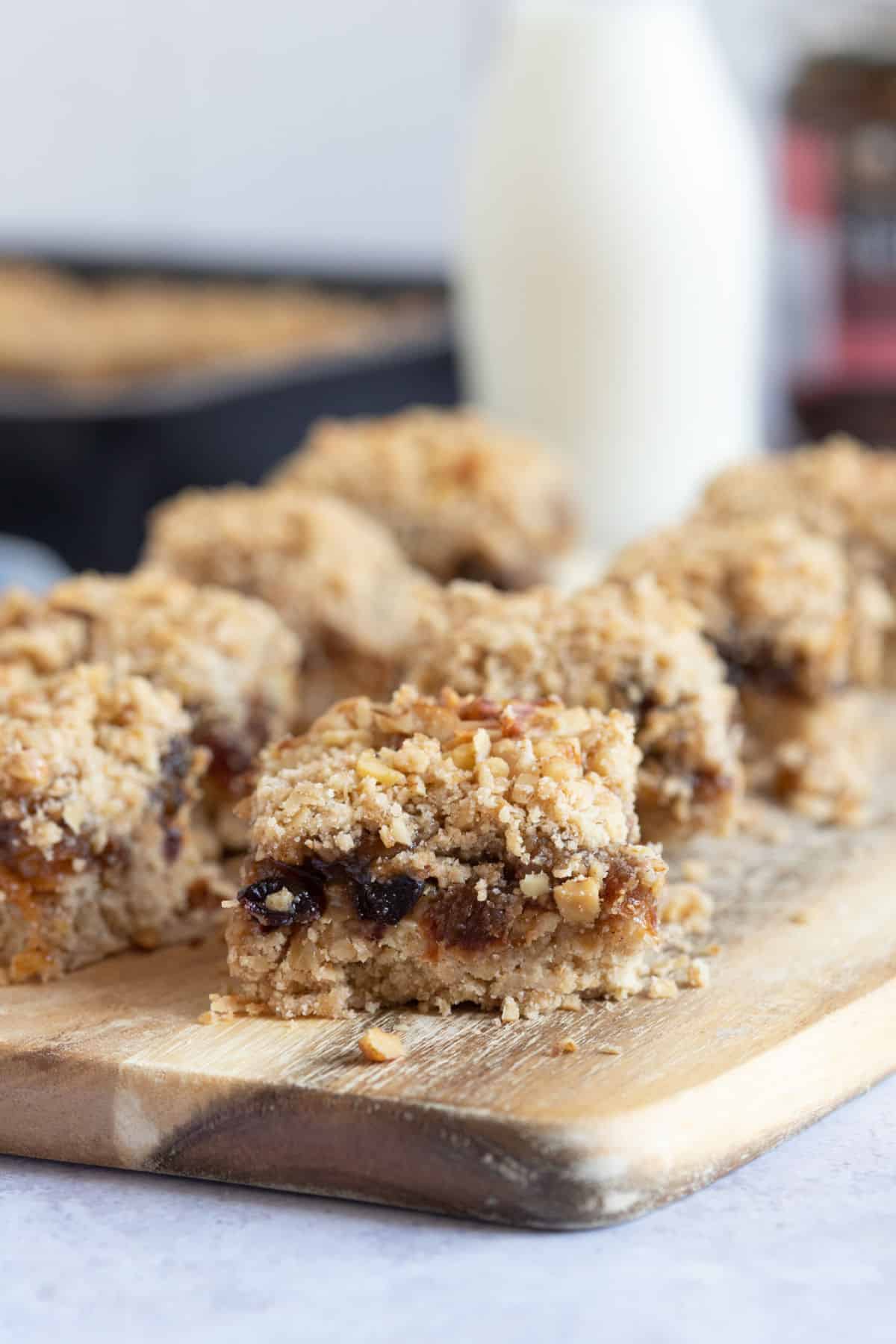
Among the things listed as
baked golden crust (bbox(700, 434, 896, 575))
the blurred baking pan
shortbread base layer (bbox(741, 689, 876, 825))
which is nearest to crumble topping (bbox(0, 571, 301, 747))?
shortbread base layer (bbox(741, 689, 876, 825))

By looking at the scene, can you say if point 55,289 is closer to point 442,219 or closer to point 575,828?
point 442,219

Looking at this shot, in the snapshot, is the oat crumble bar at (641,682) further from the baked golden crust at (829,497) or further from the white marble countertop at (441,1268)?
the baked golden crust at (829,497)

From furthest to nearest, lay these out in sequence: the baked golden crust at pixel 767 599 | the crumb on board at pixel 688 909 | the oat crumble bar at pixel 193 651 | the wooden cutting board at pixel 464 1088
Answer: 1. the baked golden crust at pixel 767 599
2. the oat crumble bar at pixel 193 651
3. the crumb on board at pixel 688 909
4. the wooden cutting board at pixel 464 1088

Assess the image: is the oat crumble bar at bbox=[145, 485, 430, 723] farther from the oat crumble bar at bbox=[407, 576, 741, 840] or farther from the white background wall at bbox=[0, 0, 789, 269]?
the white background wall at bbox=[0, 0, 789, 269]

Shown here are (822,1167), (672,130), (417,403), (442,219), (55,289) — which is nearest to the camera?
(822,1167)

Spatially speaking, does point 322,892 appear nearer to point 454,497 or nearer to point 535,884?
point 535,884

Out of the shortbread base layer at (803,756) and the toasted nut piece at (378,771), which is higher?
the toasted nut piece at (378,771)

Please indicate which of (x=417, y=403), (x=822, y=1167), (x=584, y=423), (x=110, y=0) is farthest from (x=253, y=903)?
(x=110, y=0)

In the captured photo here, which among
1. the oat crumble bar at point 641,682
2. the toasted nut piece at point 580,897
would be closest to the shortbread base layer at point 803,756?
the oat crumble bar at point 641,682
